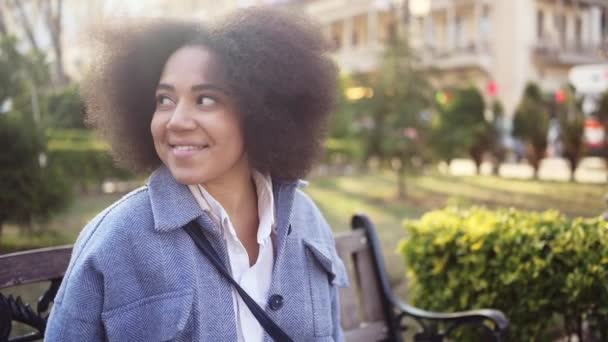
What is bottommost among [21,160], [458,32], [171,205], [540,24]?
[21,160]

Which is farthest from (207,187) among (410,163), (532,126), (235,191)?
(532,126)

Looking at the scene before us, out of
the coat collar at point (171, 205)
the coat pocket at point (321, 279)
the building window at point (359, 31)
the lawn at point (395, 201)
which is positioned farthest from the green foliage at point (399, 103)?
the building window at point (359, 31)

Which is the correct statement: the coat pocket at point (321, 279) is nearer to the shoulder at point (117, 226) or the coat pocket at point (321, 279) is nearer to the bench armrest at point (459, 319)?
the shoulder at point (117, 226)

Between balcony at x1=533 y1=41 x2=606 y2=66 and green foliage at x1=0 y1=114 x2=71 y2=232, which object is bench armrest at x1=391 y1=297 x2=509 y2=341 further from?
balcony at x1=533 y1=41 x2=606 y2=66

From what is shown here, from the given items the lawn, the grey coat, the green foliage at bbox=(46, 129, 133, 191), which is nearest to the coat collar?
the grey coat

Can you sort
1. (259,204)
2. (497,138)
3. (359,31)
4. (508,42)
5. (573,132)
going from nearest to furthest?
(259,204) → (573,132) → (497,138) → (508,42) → (359,31)

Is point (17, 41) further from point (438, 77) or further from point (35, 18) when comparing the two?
point (35, 18)

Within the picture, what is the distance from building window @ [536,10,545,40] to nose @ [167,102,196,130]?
3414 centimetres

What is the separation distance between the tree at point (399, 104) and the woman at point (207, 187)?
9.79 meters

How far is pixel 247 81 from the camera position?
6.44 feet

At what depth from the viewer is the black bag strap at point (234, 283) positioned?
6.33 ft

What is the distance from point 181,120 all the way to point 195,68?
0.55ft

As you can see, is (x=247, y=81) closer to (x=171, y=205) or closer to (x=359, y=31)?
(x=171, y=205)

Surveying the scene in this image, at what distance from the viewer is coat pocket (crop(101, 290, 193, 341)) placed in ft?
5.84
